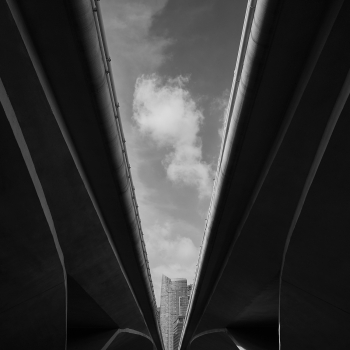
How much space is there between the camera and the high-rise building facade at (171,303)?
10700 centimetres

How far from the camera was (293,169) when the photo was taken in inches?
416

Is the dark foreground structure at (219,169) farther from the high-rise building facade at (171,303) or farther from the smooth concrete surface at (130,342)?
the high-rise building facade at (171,303)

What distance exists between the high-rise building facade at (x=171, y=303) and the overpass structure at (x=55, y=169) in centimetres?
10005

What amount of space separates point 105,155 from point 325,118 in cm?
748

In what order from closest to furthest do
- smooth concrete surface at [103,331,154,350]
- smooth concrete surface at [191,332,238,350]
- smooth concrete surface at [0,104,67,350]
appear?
smooth concrete surface at [0,104,67,350], smooth concrete surface at [103,331,154,350], smooth concrete surface at [191,332,238,350]

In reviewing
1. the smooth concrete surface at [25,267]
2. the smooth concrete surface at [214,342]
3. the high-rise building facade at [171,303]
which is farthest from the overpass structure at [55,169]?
the high-rise building facade at [171,303]

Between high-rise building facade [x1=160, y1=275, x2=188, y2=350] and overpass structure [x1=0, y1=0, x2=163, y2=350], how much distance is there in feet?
328

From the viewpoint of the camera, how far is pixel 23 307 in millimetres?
12398

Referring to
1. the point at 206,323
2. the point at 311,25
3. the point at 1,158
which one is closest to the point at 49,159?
the point at 1,158

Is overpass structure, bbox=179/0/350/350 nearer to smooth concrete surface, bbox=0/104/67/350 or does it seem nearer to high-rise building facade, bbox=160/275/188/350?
smooth concrete surface, bbox=0/104/67/350

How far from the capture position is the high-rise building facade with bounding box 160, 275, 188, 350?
10700 cm

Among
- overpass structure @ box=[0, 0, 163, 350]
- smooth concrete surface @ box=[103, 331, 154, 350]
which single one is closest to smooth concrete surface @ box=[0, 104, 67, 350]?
overpass structure @ box=[0, 0, 163, 350]

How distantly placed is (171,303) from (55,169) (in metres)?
113

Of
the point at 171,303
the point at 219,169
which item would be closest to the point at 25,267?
the point at 219,169
